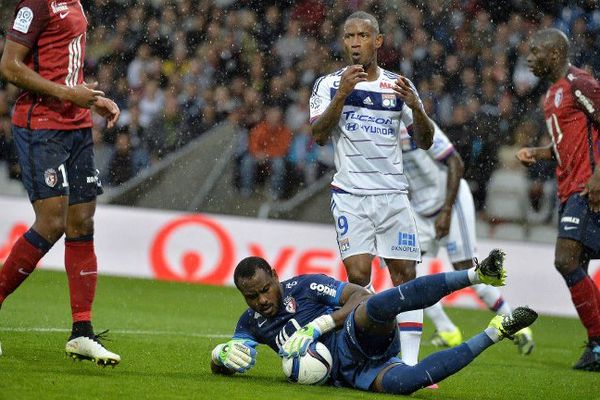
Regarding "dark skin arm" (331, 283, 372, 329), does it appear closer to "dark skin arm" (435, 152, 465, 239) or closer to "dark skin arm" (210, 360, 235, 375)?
"dark skin arm" (210, 360, 235, 375)

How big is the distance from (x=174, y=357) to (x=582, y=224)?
3.02 m

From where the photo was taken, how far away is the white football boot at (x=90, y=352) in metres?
5.93

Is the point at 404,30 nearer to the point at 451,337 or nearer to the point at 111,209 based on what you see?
the point at 111,209

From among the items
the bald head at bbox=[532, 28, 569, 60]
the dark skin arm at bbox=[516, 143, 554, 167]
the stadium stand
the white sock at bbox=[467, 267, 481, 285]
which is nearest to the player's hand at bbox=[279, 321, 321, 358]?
the white sock at bbox=[467, 267, 481, 285]

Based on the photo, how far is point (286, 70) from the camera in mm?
14484

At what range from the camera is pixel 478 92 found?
13.9 metres

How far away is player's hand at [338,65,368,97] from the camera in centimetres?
647

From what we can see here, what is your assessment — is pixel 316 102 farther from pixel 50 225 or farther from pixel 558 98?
pixel 558 98

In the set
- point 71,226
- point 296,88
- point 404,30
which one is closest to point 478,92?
point 404,30

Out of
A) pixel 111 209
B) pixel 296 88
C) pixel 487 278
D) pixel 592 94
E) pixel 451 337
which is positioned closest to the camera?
pixel 487 278

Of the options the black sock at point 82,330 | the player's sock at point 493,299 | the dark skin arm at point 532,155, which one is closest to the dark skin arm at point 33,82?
the black sock at point 82,330

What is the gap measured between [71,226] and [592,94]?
3.84m

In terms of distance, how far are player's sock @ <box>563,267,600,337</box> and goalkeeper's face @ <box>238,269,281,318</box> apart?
9.62ft

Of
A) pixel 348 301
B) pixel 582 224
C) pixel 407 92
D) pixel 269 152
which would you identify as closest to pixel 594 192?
pixel 582 224
